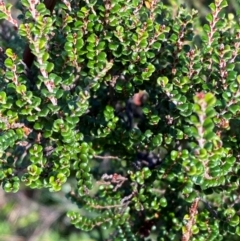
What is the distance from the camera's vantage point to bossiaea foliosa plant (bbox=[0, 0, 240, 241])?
117 cm

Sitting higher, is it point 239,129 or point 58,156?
point 239,129

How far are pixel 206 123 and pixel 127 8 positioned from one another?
17.8 inches

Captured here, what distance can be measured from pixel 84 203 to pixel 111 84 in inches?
14.6

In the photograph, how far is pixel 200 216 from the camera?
133cm

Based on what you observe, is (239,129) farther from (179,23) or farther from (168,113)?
(179,23)

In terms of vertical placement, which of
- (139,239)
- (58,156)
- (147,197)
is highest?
(58,156)

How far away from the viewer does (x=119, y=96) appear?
139 cm

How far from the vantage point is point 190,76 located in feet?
4.13

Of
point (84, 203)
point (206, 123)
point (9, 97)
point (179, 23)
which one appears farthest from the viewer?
point (84, 203)

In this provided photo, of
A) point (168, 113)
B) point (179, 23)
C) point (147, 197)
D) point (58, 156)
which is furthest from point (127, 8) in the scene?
point (147, 197)

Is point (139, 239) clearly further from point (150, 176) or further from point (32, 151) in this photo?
point (32, 151)

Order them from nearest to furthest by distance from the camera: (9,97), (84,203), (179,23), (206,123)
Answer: (206,123)
(9,97)
(179,23)
(84,203)

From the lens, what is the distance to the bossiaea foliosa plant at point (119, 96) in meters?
1.17

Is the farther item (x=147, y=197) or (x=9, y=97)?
(x=147, y=197)
